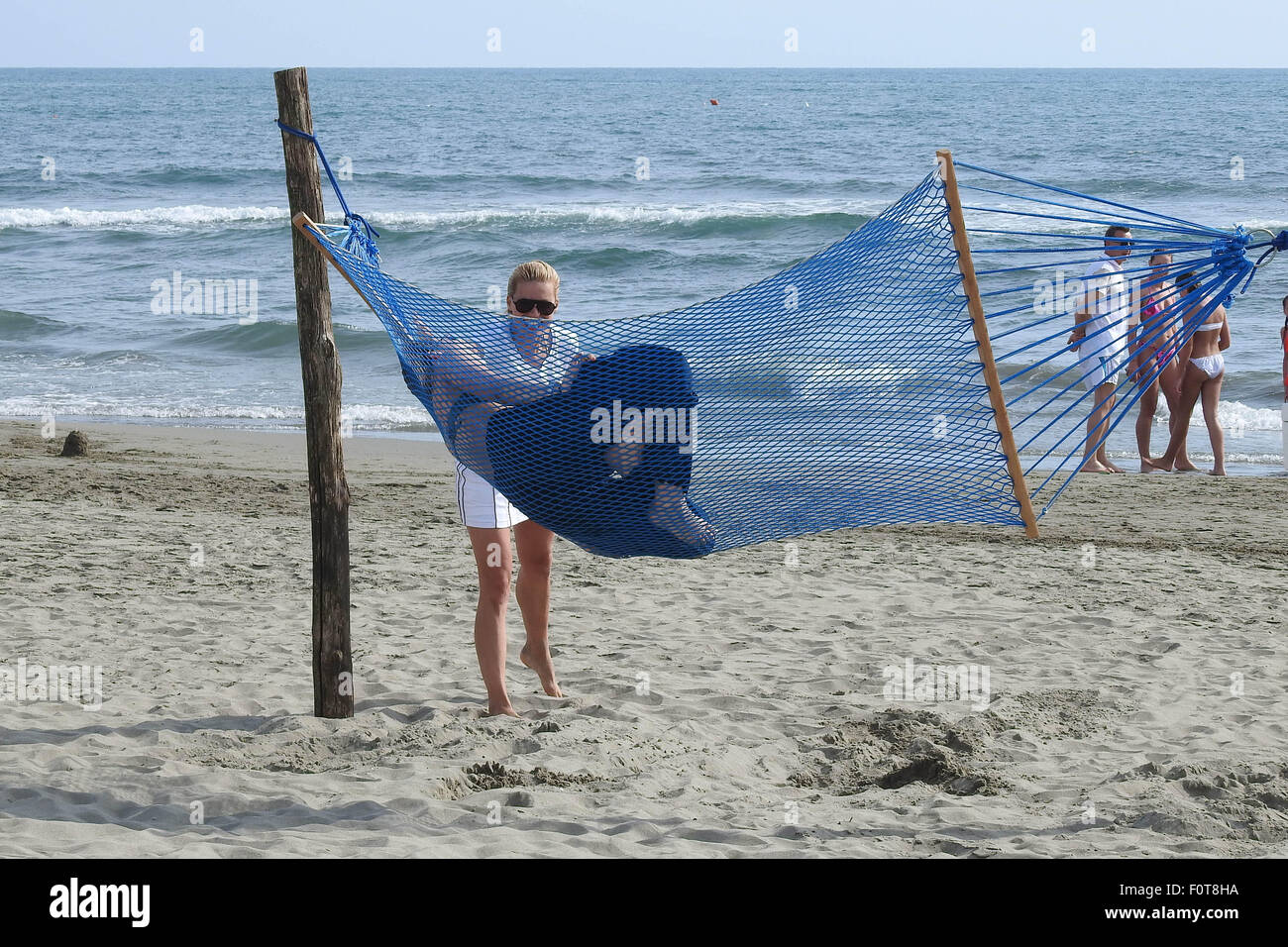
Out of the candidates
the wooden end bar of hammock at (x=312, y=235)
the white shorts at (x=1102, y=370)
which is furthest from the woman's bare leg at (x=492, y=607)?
the white shorts at (x=1102, y=370)

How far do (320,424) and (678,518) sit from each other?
102 cm

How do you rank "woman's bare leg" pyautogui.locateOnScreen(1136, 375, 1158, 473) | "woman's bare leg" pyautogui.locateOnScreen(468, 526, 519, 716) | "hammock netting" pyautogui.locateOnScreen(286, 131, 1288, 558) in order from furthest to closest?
"woman's bare leg" pyautogui.locateOnScreen(1136, 375, 1158, 473) < "woman's bare leg" pyautogui.locateOnScreen(468, 526, 519, 716) < "hammock netting" pyautogui.locateOnScreen(286, 131, 1288, 558)

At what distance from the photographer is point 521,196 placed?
75.3 ft

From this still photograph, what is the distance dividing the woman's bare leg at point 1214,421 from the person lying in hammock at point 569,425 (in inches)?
195

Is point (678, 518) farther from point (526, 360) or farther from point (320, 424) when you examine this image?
point (320, 424)

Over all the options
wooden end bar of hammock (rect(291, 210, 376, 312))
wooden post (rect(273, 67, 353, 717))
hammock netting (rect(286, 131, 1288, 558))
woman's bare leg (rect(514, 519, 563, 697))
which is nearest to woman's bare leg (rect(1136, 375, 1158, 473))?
hammock netting (rect(286, 131, 1288, 558))

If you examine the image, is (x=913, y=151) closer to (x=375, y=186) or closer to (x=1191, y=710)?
(x=375, y=186)

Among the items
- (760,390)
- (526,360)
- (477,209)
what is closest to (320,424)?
(526,360)

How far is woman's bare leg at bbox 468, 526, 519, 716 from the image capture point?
3.33 m

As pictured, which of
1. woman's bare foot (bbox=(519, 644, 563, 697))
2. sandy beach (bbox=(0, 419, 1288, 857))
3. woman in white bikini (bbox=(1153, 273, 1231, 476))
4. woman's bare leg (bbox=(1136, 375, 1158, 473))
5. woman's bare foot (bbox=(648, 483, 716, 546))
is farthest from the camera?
woman's bare leg (bbox=(1136, 375, 1158, 473))

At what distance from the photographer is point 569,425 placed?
10.2 feet

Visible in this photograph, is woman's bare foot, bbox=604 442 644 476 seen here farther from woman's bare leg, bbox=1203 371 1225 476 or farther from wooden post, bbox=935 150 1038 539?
woman's bare leg, bbox=1203 371 1225 476

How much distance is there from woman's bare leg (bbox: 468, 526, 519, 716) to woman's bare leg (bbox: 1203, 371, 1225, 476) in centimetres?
516
